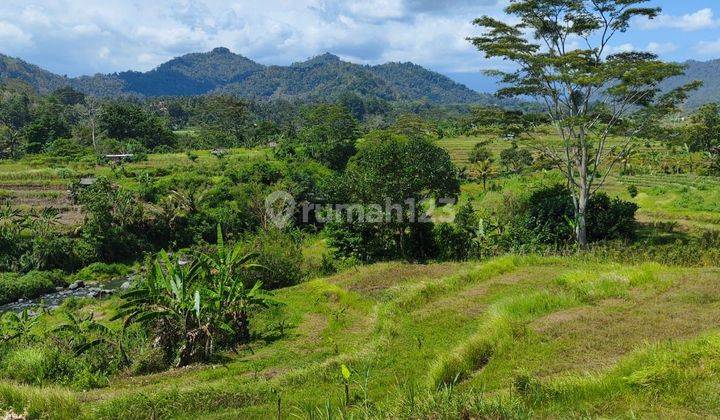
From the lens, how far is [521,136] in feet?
64.3

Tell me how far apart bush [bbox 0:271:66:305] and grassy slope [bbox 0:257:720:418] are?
17817 mm

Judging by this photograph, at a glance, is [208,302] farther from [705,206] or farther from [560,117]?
[705,206]

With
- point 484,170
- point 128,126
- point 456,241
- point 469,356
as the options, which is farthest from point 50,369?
point 128,126

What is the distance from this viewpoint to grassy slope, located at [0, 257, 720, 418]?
594cm

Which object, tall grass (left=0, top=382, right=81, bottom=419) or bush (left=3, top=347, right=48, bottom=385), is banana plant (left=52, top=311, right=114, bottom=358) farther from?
tall grass (left=0, top=382, right=81, bottom=419)

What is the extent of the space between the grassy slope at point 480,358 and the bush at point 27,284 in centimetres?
1782

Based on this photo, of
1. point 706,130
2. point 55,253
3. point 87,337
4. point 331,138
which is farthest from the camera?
point 331,138

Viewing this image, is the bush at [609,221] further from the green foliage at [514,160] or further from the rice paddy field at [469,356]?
the green foliage at [514,160]

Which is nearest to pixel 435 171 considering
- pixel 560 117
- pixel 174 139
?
pixel 560 117

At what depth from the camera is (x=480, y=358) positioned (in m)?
8.48

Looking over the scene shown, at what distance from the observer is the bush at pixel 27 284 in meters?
24.4

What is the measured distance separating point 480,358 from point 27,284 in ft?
81.2

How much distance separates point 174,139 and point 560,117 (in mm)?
58058

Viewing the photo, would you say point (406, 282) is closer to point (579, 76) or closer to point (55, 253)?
point (579, 76)
